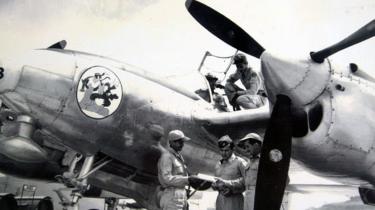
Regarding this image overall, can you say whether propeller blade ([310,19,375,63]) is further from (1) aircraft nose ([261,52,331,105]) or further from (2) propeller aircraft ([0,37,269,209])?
(2) propeller aircraft ([0,37,269,209])

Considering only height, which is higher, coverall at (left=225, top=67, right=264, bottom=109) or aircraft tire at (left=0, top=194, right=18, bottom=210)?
coverall at (left=225, top=67, right=264, bottom=109)

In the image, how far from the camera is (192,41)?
20.2 feet

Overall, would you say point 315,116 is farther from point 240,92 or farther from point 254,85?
point 240,92

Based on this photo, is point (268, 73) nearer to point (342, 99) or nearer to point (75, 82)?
point (342, 99)

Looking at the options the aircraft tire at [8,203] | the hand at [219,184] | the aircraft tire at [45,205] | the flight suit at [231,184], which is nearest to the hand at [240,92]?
the flight suit at [231,184]

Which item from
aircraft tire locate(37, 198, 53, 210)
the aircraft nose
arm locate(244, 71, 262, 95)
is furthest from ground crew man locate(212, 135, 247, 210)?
aircraft tire locate(37, 198, 53, 210)

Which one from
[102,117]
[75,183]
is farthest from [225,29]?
[75,183]

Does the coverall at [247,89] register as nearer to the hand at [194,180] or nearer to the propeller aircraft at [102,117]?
the propeller aircraft at [102,117]

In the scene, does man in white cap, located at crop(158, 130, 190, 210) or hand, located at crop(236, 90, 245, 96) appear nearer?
man in white cap, located at crop(158, 130, 190, 210)

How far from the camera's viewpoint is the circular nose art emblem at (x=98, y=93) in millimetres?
4492

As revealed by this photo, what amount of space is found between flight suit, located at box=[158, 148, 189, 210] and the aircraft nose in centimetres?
123

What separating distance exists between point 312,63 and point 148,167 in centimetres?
261

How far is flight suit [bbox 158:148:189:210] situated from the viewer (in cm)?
367

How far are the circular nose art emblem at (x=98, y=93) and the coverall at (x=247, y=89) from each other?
68.0 inches
